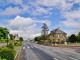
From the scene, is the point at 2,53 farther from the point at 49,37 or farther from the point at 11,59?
the point at 49,37

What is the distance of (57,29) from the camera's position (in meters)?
111

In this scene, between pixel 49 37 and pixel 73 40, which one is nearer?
pixel 73 40

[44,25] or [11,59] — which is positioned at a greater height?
[44,25]

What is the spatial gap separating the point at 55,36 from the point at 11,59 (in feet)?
302

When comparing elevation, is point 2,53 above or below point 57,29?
below

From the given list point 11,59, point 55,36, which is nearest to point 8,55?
point 11,59

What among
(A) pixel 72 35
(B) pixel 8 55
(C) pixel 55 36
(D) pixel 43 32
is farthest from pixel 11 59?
(D) pixel 43 32

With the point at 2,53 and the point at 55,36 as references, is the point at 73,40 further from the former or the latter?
the point at 2,53

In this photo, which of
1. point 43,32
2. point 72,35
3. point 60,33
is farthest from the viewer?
point 43,32

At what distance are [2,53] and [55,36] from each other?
303 feet

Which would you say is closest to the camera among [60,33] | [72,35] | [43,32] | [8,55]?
[8,55]

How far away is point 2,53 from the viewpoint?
1600 cm

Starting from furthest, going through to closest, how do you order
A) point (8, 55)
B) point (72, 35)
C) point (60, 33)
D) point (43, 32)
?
point (43, 32) < point (60, 33) < point (72, 35) < point (8, 55)

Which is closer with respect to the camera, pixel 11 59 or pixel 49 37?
pixel 11 59
